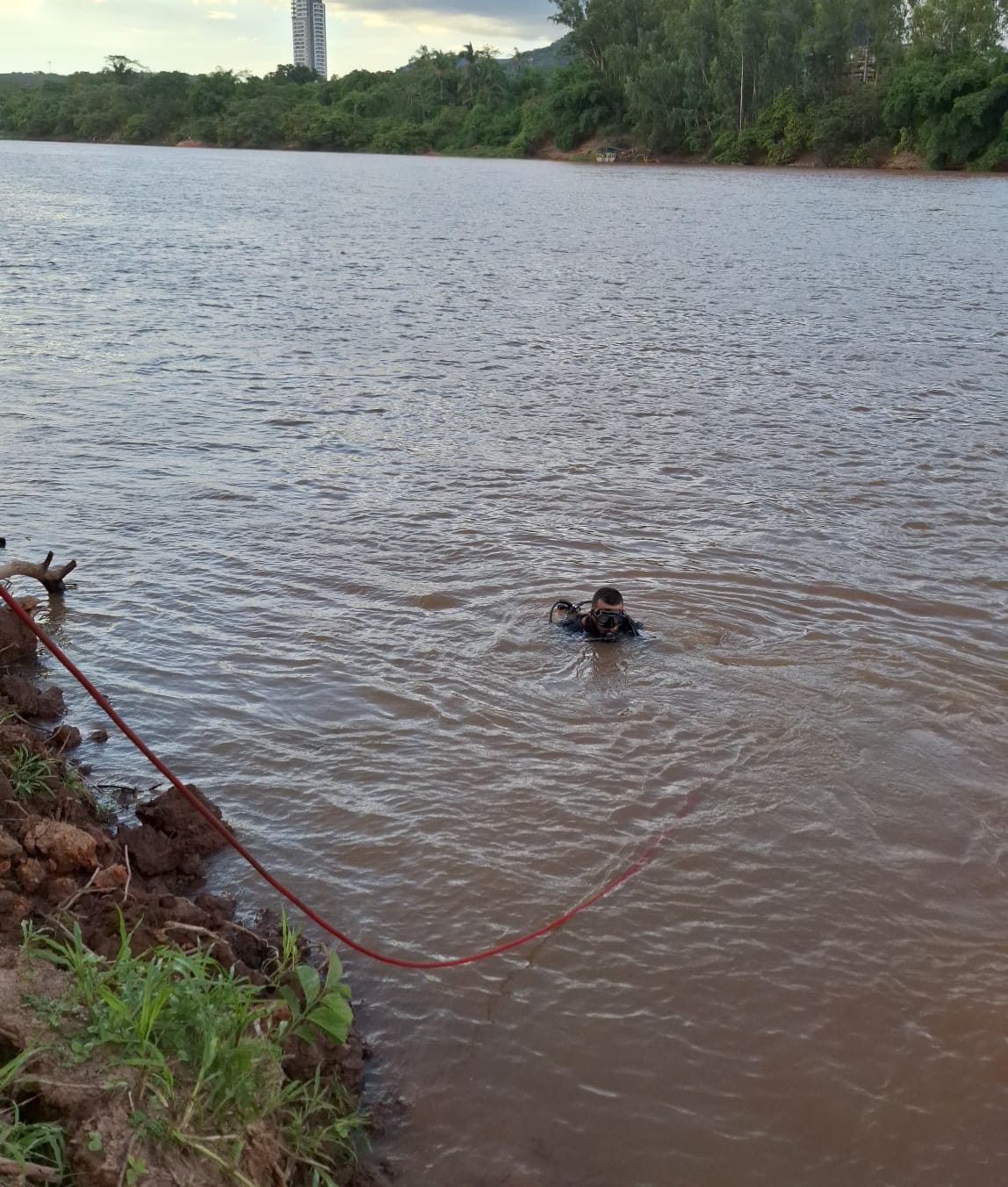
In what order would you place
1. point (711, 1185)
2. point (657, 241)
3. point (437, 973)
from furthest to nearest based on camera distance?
point (657, 241) < point (437, 973) < point (711, 1185)

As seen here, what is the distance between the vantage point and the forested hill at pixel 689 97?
67.9 meters

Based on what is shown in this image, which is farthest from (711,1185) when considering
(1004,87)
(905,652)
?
(1004,87)

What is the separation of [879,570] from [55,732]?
17.9ft

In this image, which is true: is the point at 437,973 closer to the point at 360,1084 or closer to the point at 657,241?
the point at 360,1084

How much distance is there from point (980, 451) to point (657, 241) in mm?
20706

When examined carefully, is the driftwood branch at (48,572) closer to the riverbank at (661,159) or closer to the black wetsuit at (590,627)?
the black wetsuit at (590,627)

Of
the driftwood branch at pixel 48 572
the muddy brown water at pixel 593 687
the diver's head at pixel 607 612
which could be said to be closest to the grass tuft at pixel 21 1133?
the muddy brown water at pixel 593 687

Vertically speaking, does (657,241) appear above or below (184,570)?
above

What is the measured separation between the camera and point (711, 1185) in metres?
3.28

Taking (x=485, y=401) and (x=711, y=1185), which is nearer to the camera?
(x=711, y=1185)

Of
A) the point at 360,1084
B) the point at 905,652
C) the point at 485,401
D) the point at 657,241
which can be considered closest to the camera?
the point at 360,1084

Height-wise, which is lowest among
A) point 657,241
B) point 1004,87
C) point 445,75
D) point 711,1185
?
point 711,1185

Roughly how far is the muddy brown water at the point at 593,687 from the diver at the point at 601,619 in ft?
0.52

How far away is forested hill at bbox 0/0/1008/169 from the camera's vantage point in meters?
67.9
